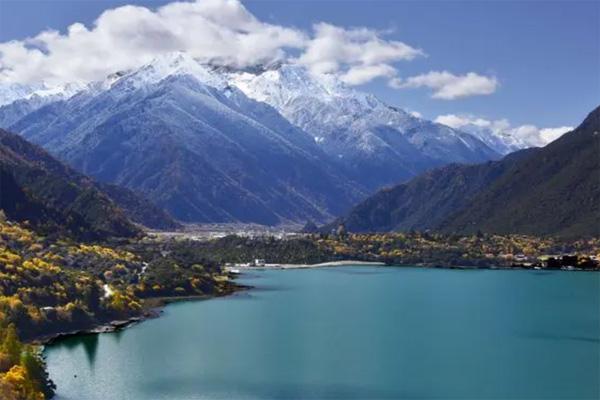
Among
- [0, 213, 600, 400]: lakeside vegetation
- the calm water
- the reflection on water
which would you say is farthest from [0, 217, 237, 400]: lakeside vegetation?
the calm water

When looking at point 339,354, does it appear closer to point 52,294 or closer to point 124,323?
point 124,323

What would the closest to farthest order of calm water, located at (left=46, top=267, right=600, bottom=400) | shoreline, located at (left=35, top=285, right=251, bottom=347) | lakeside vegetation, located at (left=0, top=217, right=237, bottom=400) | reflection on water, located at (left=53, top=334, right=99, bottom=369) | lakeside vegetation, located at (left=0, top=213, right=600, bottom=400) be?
lakeside vegetation, located at (left=0, top=217, right=237, bottom=400)
lakeside vegetation, located at (left=0, top=213, right=600, bottom=400)
calm water, located at (left=46, top=267, right=600, bottom=400)
reflection on water, located at (left=53, top=334, right=99, bottom=369)
shoreline, located at (left=35, top=285, right=251, bottom=347)

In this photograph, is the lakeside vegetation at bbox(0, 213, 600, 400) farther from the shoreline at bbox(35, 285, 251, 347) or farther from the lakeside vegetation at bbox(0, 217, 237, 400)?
the shoreline at bbox(35, 285, 251, 347)

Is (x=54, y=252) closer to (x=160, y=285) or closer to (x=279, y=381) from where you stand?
(x=160, y=285)

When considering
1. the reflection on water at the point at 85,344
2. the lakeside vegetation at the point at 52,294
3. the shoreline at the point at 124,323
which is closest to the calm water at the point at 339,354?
the reflection on water at the point at 85,344

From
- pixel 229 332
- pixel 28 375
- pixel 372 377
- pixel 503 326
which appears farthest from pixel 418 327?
pixel 28 375

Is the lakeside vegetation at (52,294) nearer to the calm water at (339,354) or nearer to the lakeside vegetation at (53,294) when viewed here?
the lakeside vegetation at (53,294)

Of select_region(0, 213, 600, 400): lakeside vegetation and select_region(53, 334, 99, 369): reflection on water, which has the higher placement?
select_region(0, 213, 600, 400): lakeside vegetation

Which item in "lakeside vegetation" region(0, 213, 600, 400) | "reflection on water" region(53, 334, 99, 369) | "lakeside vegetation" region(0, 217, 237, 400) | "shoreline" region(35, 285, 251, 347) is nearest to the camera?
"lakeside vegetation" region(0, 217, 237, 400)

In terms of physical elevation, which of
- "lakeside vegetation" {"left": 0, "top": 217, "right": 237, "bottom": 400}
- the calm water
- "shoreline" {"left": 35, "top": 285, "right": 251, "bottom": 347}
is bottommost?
the calm water
